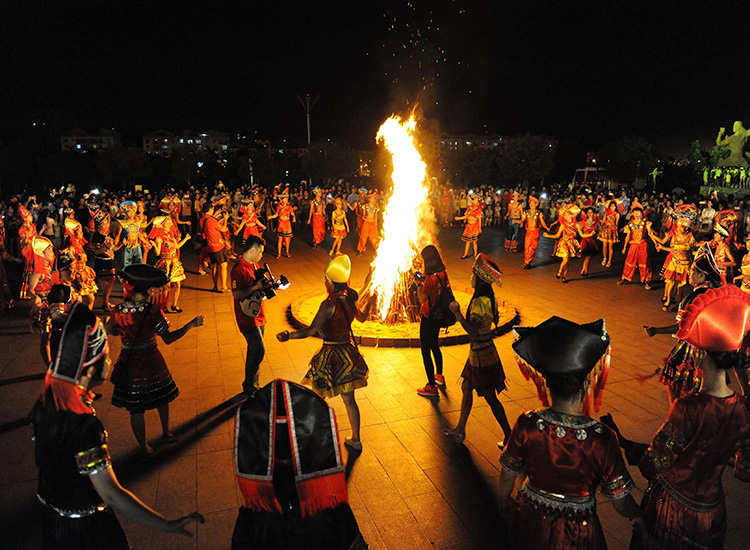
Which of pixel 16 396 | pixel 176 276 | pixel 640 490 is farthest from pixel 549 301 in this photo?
pixel 16 396

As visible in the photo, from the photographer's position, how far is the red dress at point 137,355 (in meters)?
4.65

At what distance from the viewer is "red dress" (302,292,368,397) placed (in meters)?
4.75

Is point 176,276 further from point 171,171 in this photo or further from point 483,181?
point 171,171

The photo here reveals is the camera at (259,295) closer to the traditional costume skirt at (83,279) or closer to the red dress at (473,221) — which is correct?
the traditional costume skirt at (83,279)

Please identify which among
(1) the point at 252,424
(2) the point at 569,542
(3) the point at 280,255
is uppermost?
(1) the point at 252,424

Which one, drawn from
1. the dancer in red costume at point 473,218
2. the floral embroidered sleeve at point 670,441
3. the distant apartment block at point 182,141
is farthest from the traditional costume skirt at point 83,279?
the distant apartment block at point 182,141

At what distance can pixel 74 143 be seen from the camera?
116875 mm

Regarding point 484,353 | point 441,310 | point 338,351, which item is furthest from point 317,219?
point 484,353

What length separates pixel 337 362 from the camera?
4801 mm

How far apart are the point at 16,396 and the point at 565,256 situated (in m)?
12.1

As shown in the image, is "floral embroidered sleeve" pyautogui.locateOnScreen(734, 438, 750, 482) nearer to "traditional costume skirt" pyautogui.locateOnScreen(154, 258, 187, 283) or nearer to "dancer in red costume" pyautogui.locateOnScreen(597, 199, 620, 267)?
"traditional costume skirt" pyautogui.locateOnScreen(154, 258, 187, 283)

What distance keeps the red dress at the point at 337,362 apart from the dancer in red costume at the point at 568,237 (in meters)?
9.66

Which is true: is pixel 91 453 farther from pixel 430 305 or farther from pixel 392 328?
pixel 392 328

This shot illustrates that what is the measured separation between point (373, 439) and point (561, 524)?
116 inches
